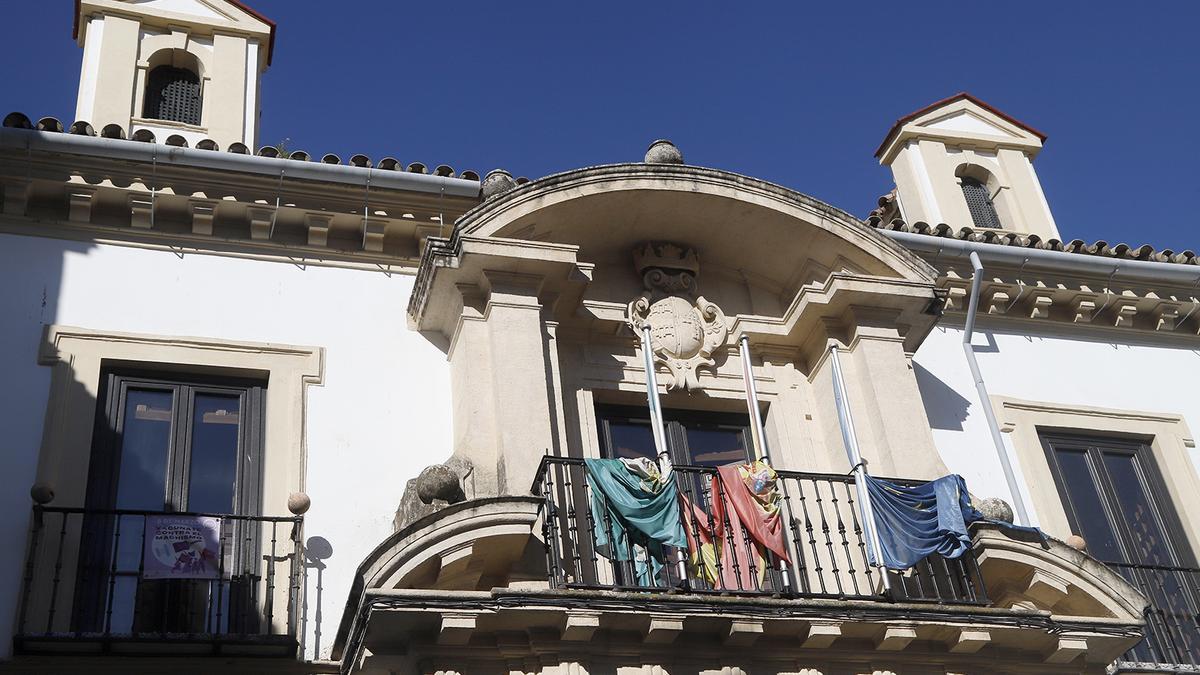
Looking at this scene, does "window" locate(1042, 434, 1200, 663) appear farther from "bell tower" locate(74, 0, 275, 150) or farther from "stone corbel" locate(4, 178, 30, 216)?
"stone corbel" locate(4, 178, 30, 216)

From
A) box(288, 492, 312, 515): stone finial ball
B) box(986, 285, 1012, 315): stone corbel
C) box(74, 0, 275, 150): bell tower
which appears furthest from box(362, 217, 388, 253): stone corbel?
box(986, 285, 1012, 315): stone corbel

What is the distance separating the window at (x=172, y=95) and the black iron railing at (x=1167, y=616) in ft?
28.3

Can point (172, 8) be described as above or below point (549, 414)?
above

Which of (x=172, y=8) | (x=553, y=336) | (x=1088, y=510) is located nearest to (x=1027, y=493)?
(x=1088, y=510)

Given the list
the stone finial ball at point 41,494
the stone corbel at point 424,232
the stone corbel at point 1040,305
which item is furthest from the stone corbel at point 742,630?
the stone corbel at point 1040,305

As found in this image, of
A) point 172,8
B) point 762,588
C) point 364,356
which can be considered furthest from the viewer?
point 172,8

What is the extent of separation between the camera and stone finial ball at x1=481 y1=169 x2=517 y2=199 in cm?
1138

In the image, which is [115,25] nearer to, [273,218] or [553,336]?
[273,218]

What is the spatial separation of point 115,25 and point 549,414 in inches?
234

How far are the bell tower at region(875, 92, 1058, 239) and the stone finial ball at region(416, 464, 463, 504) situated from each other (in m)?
7.12

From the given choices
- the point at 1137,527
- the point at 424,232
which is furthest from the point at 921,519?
the point at 424,232

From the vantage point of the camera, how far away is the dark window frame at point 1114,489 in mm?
11906

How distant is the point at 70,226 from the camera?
35.9ft

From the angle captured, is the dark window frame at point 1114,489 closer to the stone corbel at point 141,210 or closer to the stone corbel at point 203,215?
the stone corbel at point 203,215
